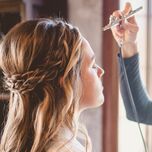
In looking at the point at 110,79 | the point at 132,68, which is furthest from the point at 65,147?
the point at 110,79

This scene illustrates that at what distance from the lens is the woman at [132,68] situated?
1020 millimetres

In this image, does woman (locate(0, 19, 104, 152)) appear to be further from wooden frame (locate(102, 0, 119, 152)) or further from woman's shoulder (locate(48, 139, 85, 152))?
wooden frame (locate(102, 0, 119, 152))

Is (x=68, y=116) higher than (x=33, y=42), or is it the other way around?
(x=33, y=42)

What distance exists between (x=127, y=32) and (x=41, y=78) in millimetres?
372

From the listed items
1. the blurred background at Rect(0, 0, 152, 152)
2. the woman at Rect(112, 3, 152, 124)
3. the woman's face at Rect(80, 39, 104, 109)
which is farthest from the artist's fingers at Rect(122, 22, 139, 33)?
the blurred background at Rect(0, 0, 152, 152)

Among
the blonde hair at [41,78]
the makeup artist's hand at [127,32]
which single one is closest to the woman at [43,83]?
the blonde hair at [41,78]

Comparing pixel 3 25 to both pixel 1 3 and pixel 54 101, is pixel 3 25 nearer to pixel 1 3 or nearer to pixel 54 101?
pixel 1 3

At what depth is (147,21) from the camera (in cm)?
138

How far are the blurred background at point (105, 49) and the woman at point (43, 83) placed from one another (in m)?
0.55

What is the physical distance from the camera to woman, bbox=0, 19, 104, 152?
753 millimetres

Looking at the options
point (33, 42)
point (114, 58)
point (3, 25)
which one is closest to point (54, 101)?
point (33, 42)

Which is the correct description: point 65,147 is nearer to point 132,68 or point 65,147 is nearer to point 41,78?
point 41,78

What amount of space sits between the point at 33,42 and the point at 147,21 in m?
0.73

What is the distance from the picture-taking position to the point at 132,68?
1058mm
